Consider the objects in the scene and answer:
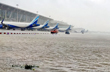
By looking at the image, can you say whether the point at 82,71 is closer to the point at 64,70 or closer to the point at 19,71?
the point at 64,70

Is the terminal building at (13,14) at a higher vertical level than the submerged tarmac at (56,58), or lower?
higher

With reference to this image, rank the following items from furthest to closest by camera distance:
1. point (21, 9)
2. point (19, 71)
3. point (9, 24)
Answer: point (21, 9)
point (9, 24)
point (19, 71)

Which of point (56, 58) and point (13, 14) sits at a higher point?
point (13, 14)

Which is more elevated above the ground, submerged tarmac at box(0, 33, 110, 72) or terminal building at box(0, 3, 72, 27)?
terminal building at box(0, 3, 72, 27)

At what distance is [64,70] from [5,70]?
210 centimetres

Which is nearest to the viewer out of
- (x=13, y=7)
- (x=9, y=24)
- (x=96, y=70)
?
(x=96, y=70)

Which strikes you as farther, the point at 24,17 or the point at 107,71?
the point at 24,17

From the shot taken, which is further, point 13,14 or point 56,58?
point 13,14

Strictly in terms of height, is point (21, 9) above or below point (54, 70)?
above

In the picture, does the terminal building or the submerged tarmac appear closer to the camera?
the submerged tarmac

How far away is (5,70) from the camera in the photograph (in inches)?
258

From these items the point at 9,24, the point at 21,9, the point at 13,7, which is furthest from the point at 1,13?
the point at 9,24

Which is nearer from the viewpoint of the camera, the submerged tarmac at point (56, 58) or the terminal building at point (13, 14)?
the submerged tarmac at point (56, 58)

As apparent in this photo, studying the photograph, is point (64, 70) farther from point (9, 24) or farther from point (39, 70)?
point (9, 24)
